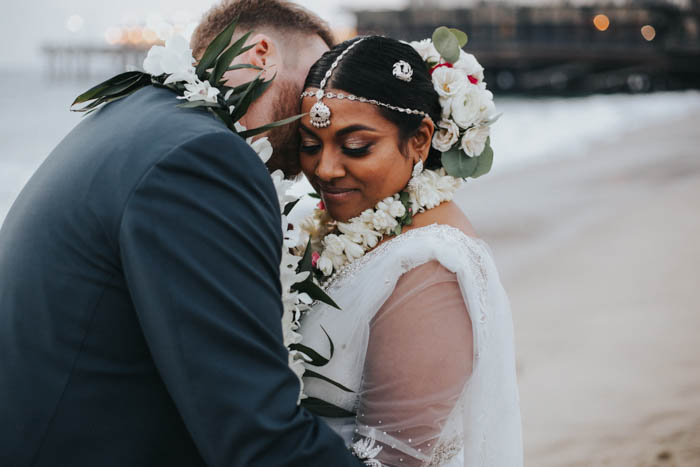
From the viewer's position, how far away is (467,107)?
242 cm

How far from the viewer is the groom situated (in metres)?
1.42

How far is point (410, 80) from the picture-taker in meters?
2.30

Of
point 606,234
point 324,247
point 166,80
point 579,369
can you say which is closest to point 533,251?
point 606,234

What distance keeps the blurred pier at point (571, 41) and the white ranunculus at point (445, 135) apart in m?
55.3

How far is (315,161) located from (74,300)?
1.02 metres

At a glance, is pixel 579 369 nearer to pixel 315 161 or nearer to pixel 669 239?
pixel 315 161

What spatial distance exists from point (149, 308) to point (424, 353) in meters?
0.85

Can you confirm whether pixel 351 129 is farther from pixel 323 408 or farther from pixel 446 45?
pixel 323 408

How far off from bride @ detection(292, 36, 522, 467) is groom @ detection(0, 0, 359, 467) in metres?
0.40

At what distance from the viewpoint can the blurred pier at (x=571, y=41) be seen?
53969 millimetres

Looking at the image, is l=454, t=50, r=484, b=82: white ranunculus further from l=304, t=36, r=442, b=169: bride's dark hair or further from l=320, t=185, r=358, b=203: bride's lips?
l=320, t=185, r=358, b=203: bride's lips

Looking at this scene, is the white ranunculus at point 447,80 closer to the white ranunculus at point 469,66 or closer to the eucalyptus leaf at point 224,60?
the white ranunculus at point 469,66

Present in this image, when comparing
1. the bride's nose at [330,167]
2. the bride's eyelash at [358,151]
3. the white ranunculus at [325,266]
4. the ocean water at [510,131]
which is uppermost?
the ocean water at [510,131]

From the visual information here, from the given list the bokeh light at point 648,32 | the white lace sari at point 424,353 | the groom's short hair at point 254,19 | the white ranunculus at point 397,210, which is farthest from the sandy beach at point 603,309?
the bokeh light at point 648,32
